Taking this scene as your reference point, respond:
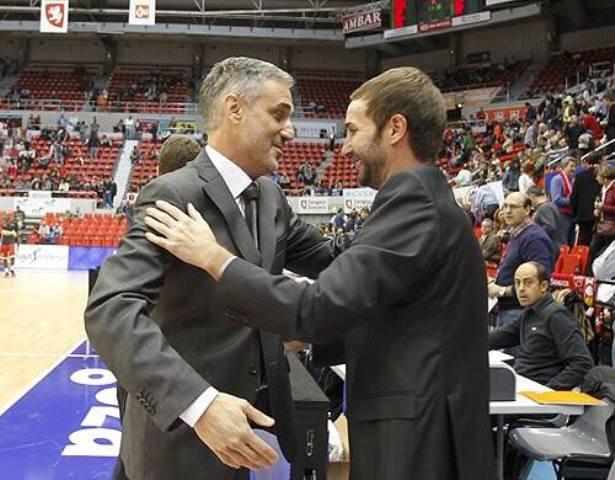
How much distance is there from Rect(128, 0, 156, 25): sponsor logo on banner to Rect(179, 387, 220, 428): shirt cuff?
51.8 feet

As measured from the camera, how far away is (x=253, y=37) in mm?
26812

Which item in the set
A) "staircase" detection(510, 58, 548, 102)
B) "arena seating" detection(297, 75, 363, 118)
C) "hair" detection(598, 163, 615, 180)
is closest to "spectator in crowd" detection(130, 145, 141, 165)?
"arena seating" detection(297, 75, 363, 118)

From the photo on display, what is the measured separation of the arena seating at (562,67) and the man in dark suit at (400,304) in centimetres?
2259

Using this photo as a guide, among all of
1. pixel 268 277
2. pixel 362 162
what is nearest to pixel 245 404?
pixel 268 277

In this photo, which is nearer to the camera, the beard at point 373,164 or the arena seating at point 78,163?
the beard at point 373,164

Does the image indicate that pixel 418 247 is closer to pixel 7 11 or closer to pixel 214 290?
pixel 214 290

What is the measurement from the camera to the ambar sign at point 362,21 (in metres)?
23.9

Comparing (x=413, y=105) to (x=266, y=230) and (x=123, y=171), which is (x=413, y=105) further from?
(x=123, y=171)

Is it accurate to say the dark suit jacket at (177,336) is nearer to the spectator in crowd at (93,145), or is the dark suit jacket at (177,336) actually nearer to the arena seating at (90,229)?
the arena seating at (90,229)

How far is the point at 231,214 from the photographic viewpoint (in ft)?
4.83

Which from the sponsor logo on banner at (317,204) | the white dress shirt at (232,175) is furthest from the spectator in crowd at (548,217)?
the sponsor logo on banner at (317,204)

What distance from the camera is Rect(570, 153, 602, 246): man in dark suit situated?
6449 millimetres


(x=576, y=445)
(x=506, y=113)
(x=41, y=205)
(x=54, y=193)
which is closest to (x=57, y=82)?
(x=54, y=193)

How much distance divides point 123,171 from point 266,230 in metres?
23.3
